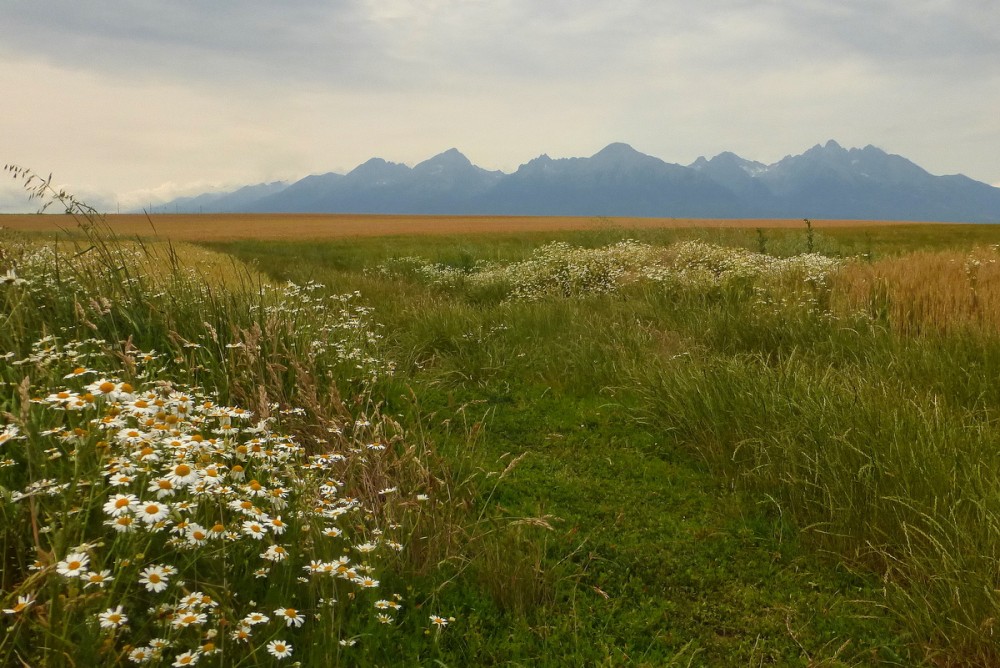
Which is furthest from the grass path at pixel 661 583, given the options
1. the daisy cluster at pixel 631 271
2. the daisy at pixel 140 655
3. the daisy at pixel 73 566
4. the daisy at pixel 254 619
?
the daisy cluster at pixel 631 271

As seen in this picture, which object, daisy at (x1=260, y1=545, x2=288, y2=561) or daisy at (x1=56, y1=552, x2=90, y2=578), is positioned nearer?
daisy at (x1=56, y1=552, x2=90, y2=578)

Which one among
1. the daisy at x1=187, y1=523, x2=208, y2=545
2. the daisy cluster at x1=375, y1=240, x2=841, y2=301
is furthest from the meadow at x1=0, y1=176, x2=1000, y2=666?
the daisy cluster at x1=375, y1=240, x2=841, y2=301

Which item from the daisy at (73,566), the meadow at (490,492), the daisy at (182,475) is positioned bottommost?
the meadow at (490,492)

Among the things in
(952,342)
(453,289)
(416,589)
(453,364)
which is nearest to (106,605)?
(416,589)

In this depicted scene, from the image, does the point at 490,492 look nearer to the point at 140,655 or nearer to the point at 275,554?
the point at 275,554

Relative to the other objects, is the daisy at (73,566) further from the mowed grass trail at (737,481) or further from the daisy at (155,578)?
the mowed grass trail at (737,481)

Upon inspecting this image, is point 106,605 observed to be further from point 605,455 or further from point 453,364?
point 453,364

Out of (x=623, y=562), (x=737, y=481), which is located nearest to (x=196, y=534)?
(x=623, y=562)

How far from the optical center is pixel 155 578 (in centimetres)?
217

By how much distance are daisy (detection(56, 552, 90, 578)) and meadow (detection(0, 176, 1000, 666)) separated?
0.02 metres

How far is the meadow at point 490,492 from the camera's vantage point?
95.1 inches

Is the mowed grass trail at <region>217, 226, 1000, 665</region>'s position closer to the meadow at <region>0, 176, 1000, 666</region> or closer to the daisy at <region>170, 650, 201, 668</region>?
the meadow at <region>0, 176, 1000, 666</region>

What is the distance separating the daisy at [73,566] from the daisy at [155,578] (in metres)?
0.19

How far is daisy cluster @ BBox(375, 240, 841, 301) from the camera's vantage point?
1110 centimetres
